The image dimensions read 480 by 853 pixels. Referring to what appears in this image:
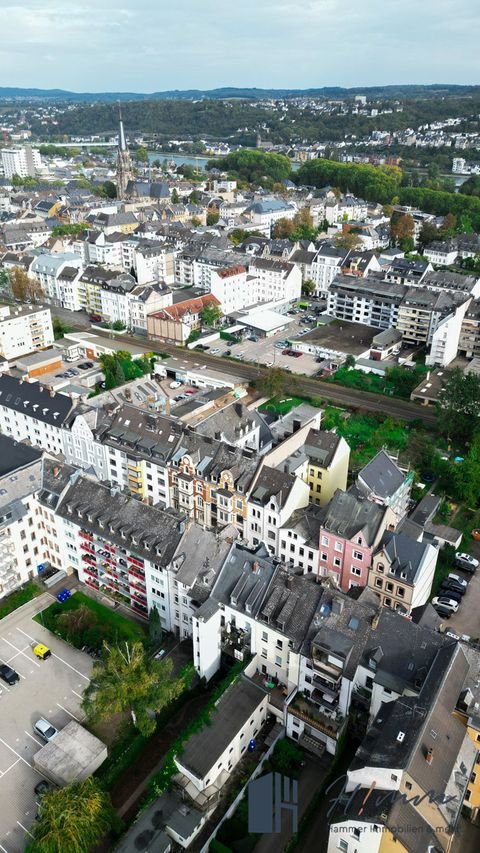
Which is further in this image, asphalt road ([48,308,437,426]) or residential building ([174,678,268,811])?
asphalt road ([48,308,437,426])

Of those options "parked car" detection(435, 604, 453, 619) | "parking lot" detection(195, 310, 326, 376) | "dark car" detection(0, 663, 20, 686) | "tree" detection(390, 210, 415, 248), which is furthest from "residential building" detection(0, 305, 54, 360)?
"tree" detection(390, 210, 415, 248)

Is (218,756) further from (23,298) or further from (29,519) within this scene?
(23,298)

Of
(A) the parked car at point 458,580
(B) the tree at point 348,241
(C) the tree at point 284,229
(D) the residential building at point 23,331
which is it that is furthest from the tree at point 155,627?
(C) the tree at point 284,229

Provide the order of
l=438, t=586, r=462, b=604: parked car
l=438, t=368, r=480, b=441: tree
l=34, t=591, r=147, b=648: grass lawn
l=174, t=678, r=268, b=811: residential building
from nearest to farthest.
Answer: l=174, t=678, r=268, b=811: residential building → l=34, t=591, r=147, b=648: grass lawn → l=438, t=586, r=462, b=604: parked car → l=438, t=368, r=480, b=441: tree

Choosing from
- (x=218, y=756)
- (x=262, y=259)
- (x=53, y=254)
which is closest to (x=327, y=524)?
(x=218, y=756)

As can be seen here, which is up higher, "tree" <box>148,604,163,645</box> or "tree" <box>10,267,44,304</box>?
"tree" <box>10,267,44,304</box>

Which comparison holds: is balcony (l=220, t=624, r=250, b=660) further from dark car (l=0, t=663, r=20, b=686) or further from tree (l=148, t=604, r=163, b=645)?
dark car (l=0, t=663, r=20, b=686)

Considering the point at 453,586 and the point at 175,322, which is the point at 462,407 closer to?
the point at 453,586
